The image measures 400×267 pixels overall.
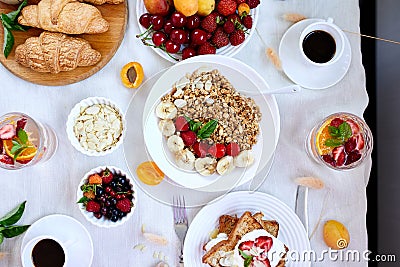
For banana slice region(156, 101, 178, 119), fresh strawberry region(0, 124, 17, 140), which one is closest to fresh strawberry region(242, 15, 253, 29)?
banana slice region(156, 101, 178, 119)

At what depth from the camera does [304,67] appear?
1341 mm

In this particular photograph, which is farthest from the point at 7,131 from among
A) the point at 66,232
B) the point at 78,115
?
the point at 66,232

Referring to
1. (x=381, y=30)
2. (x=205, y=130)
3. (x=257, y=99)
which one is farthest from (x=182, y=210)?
(x=381, y=30)

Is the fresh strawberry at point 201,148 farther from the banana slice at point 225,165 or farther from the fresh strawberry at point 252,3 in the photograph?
the fresh strawberry at point 252,3

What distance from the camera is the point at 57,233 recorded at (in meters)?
1.33

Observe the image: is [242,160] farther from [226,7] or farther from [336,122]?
[226,7]

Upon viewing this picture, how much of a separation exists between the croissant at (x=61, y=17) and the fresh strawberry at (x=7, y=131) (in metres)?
0.26

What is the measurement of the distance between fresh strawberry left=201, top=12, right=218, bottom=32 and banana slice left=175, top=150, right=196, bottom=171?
301mm

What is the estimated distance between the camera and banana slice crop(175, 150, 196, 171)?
4.26ft

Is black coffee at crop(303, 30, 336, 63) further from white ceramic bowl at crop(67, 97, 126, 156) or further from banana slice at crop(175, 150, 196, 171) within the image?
white ceramic bowl at crop(67, 97, 126, 156)

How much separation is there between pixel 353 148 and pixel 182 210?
1.48 feet

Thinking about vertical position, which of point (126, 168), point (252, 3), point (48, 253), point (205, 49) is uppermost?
point (252, 3)

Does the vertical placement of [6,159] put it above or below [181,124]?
below

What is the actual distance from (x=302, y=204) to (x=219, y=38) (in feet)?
1.55
